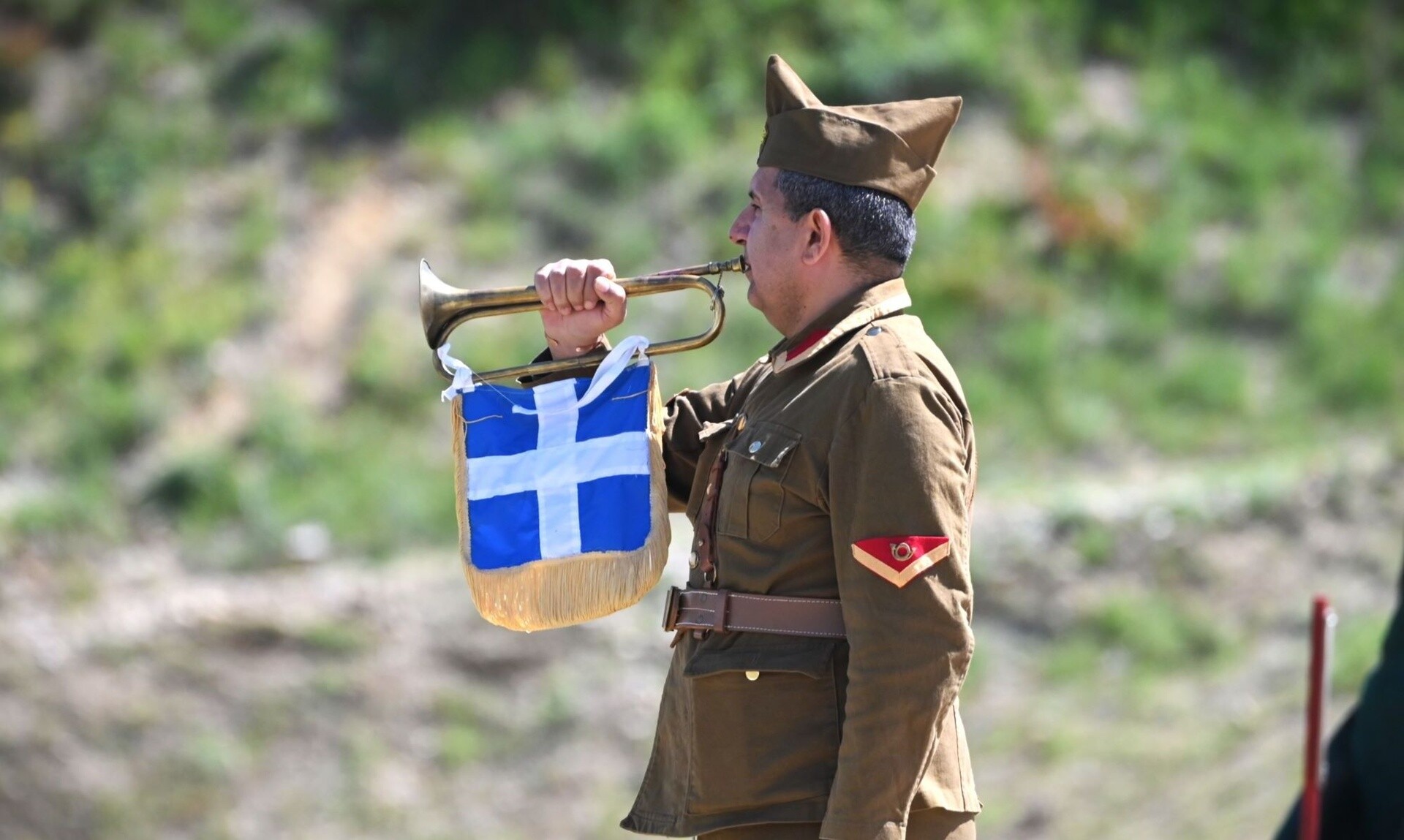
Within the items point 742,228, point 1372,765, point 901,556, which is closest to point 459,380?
point 742,228

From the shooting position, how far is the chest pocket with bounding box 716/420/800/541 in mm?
2930

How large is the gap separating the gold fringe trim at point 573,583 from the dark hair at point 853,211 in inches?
23.2

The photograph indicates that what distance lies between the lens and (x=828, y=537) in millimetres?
2926

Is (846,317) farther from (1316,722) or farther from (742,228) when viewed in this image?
(1316,722)

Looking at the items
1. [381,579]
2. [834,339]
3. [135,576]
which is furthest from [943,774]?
[135,576]

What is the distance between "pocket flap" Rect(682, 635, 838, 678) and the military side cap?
81 centimetres

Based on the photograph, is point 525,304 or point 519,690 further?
point 519,690

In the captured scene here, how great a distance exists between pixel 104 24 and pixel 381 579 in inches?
197

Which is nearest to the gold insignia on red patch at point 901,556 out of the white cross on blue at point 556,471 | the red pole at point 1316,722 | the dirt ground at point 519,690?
the white cross on blue at point 556,471

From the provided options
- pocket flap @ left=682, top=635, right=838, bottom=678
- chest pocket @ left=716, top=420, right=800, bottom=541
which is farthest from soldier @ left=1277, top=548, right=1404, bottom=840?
chest pocket @ left=716, top=420, right=800, bottom=541

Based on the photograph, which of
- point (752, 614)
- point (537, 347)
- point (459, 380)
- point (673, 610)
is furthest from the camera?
point (537, 347)

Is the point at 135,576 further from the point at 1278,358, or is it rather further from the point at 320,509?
the point at 1278,358

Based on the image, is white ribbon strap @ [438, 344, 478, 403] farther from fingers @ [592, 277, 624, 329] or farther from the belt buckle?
the belt buckle

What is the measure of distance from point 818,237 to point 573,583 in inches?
→ 30.6
